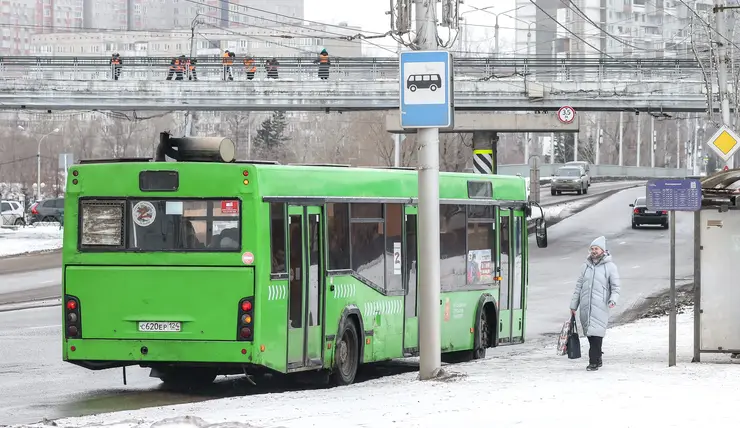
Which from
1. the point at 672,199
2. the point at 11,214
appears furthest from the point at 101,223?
the point at 11,214

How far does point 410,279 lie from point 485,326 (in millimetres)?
2968

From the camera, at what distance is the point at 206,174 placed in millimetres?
13305

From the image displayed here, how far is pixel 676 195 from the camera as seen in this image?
14273mm

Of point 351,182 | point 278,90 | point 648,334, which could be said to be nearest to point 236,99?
point 278,90

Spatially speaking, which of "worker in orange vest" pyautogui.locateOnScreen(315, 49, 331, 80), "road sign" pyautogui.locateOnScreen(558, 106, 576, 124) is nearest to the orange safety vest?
"worker in orange vest" pyautogui.locateOnScreen(315, 49, 331, 80)

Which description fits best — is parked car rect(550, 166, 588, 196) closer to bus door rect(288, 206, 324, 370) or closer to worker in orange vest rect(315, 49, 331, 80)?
worker in orange vest rect(315, 49, 331, 80)

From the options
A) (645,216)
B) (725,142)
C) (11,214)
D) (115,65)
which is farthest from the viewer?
(11,214)

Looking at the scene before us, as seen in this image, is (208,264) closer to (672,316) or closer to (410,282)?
(410,282)

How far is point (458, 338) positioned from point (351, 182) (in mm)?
3687

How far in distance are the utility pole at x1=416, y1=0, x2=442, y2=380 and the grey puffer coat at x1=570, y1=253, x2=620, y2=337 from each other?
185 centimetres

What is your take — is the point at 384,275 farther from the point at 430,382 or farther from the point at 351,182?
the point at 430,382

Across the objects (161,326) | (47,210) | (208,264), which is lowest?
(161,326)

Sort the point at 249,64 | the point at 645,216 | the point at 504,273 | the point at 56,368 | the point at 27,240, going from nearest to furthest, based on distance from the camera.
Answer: the point at 56,368 → the point at 504,273 → the point at 27,240 → the point at 645,216 → the point at 249,64

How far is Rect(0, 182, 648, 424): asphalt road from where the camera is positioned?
13.2 m
